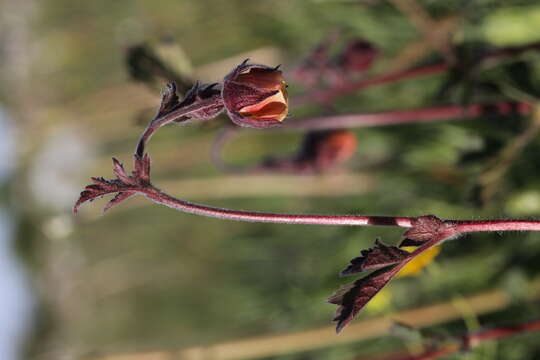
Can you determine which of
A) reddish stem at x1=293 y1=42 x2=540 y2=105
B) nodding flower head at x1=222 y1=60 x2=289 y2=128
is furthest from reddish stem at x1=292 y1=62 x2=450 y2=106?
nodding flower head at x1=222 y1=60 x2=289 y2=128

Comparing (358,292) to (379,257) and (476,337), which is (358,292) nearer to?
(379,257)

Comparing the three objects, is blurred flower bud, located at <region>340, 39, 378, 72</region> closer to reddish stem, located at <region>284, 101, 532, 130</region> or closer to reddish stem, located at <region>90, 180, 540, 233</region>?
reddish stem, located at <region>284, 101, 532, 130</region>

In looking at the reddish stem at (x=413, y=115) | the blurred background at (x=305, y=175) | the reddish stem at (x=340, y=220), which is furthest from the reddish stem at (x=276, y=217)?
the reddish stem at (x=413, y=115)

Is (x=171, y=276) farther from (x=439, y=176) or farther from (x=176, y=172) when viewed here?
(x=439, y=176)

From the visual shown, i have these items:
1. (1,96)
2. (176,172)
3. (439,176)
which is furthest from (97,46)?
(439,176)

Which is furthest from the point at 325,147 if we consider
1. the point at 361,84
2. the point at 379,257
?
the point at 379,257

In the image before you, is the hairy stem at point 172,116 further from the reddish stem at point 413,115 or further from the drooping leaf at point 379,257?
the reddish stem at point 413,115
